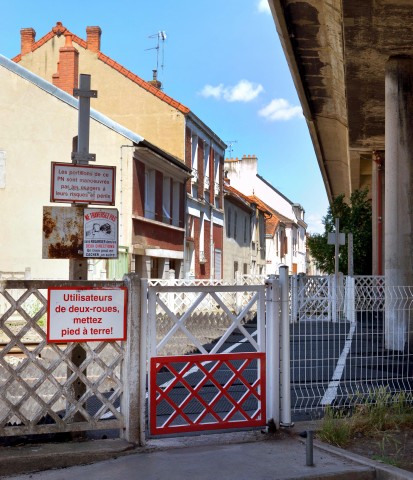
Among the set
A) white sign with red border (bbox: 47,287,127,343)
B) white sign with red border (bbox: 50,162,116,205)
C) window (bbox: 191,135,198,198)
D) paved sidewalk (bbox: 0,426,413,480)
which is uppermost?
window (bbox: 191,135,198,198)

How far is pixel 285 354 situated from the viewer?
6617 millimetres

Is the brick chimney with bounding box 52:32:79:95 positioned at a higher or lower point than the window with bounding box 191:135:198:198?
higher

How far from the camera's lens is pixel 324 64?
16891mm

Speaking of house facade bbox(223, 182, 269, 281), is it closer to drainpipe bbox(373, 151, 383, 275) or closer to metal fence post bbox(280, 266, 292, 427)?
drainpipe bbox(373, 151, 383, 275)

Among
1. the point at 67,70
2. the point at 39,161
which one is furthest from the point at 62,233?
the point at 67,70

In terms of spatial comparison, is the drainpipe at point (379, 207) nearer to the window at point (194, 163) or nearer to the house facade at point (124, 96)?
the house facade at point (124, 96)

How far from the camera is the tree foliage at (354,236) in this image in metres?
28.9

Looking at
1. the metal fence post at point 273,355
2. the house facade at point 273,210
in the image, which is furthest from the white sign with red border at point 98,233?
the house facade at point 273,210

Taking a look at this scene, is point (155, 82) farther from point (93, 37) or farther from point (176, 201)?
point (176, 201)

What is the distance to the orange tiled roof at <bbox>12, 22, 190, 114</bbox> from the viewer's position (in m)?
30.0

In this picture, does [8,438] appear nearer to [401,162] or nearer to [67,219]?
[67,219]

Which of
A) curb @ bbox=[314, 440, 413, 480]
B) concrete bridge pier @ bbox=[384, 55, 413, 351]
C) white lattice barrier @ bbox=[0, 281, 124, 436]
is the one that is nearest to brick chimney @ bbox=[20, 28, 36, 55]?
concrete bridge pier @ bbox=[384, 55, 413, 351]

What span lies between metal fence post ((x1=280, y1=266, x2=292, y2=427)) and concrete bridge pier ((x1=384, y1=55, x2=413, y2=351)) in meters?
7.77

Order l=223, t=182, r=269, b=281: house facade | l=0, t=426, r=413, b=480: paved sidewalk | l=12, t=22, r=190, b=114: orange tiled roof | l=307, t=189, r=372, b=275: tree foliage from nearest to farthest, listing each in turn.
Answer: l=0, t=426, r=413, b=480: paved sidewalk → l=307, t=189, r=372, b=275: tree foliage → l=12, t=22, r=190, b=114: orange tiled roof → l=223, t=182, r=269, b=281: house facade
